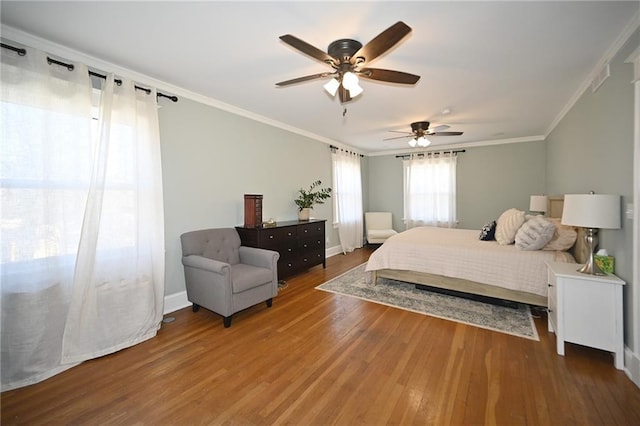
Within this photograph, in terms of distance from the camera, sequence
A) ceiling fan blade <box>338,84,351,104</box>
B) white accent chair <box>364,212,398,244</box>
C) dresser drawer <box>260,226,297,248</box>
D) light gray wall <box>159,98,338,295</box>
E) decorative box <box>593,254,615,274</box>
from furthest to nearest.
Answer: white accent chair <box>364,212,398,244</box>
dresser drawer <box>260,226,297,248</box>
light gray wall <box>159,98,338,295</box>
ceiling fan blade <box>338,84,351,104</box>
decorative box <box>593,254,615,274</box>

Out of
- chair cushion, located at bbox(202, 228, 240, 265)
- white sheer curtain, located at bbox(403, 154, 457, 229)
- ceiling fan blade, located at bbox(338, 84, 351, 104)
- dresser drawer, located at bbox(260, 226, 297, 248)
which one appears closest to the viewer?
ceiling fan blade, located at bbox(338, 84, 351, 104)

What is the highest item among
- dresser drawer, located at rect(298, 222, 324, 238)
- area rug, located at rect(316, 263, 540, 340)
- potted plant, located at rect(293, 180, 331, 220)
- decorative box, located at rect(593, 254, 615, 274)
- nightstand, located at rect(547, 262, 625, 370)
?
potted plant, located at rect(293, 180, 331, 220)

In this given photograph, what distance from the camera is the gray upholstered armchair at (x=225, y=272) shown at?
2.64 meters

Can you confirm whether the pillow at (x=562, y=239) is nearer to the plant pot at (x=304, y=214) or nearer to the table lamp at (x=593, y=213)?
the table lamp at (x=593, y=213)

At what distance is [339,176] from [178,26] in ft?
14.1

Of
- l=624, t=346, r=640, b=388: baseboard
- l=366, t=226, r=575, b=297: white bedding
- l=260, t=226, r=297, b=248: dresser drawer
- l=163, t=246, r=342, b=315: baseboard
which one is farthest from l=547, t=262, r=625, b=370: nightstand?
l=163, t=246, r=342, b=315: baseboard

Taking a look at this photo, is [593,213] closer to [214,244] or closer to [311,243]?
[311,243]

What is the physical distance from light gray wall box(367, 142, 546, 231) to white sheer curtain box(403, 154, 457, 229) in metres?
0.23

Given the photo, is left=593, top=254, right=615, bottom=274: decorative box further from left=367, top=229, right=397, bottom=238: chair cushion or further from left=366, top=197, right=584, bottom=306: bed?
left=367, top=229, right=397, bottom=238: chair cushion

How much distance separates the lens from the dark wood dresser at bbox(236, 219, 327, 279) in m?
3.59

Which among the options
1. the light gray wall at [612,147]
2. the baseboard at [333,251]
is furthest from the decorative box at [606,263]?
the baseboard at [333,251]

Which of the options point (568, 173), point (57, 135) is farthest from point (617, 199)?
point (57, 135)

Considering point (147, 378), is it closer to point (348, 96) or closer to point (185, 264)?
point (185, 264)

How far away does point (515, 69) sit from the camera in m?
2.63
